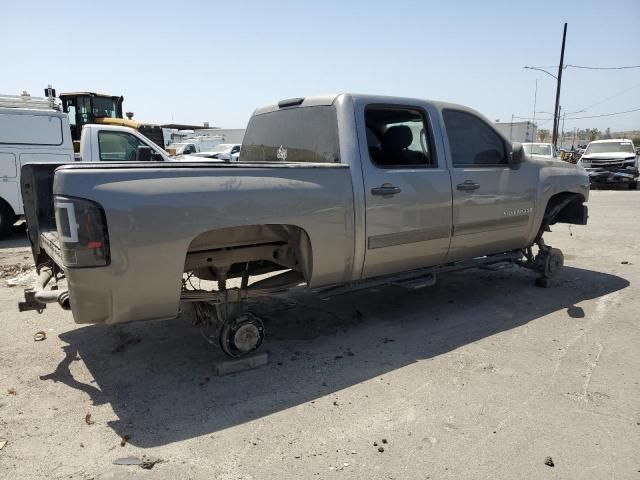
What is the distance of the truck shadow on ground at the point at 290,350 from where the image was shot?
3334 mm

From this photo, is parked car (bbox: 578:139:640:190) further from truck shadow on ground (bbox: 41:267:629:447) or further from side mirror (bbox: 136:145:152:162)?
side mirror (bbox: 136:145:152:162)

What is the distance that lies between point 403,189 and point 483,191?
1131 mm

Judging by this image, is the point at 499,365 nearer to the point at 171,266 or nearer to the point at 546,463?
the point at 546,463

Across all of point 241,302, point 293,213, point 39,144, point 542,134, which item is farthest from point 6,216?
point 542,134

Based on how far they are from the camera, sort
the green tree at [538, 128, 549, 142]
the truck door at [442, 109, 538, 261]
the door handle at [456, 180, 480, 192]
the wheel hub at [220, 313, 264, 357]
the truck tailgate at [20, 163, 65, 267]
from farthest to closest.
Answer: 1. the green tree at [538, 128, 549, 142]
2. the truck door at [442, 109, 538, 261]
3. the door handle at [456, 180, 480, 192]
4. the truck tailgate at [20, 163, 65, 267]
5. the wheel hub at [220, 313, 264, 357]

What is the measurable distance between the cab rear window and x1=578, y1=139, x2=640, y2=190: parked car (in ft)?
61.8

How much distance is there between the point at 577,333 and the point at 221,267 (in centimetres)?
332

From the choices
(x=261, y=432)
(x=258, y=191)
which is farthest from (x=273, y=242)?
(x=261, y=432)

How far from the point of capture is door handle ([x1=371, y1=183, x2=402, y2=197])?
13.5 ft

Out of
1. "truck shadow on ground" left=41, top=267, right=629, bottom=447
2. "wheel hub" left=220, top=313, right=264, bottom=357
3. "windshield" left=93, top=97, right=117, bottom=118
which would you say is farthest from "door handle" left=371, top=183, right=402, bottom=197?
"windshield" left=93, top=97, right=117, bottom=118

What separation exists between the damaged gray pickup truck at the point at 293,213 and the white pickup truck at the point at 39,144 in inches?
209

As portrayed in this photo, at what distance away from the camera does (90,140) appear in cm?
950

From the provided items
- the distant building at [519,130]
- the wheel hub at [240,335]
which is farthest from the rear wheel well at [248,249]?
the distant building at [519,130]

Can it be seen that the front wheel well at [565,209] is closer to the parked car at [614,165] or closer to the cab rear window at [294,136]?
the cab rear window at [294,136]
